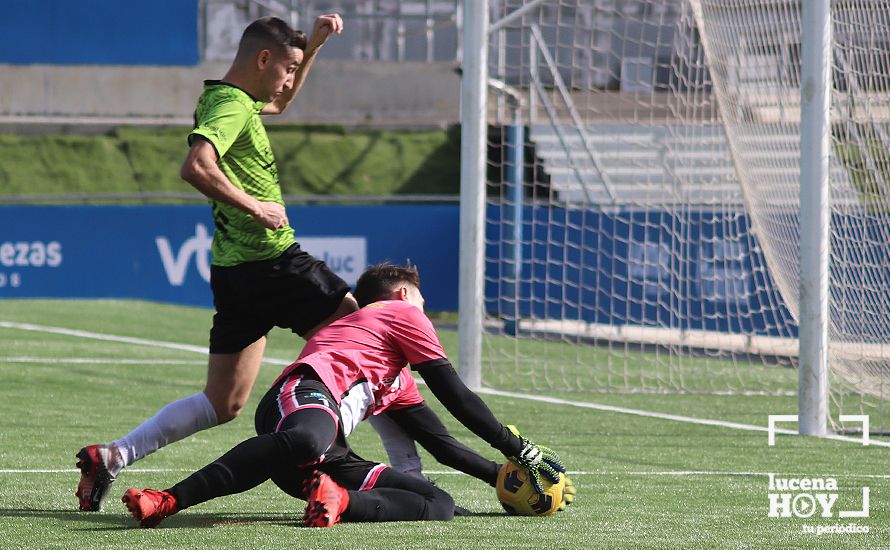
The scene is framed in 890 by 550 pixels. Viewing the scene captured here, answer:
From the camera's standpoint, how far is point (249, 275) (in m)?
4.71

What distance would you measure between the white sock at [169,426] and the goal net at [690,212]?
151 inches

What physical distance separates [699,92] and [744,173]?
196 cm

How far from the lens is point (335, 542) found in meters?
3.97

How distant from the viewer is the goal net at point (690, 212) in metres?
7.92

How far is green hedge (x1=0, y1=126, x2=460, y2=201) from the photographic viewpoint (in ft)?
68.3

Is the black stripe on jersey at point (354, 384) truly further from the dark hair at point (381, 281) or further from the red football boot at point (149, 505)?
the red football boot at point (149, 505)

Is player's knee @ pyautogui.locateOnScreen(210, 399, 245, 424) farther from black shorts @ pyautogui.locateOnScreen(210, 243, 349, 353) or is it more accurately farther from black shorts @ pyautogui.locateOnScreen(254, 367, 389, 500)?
black shorts @ pyautogui.locateOnScreen(254, 367, 389, 500)

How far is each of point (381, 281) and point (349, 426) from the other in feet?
1.89

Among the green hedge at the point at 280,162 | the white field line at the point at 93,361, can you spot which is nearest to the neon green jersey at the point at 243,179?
the white field line at the point at 93,361

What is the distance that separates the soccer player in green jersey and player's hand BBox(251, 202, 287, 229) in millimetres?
53

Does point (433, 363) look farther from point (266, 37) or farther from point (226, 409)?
point (266, 37)

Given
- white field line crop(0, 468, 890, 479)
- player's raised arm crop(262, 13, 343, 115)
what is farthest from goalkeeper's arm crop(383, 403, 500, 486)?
player's raised arm crop(262, 13, 343, 115)

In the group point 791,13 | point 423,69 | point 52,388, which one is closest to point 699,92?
point 791,13

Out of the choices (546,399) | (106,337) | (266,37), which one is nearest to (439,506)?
(266,37)
